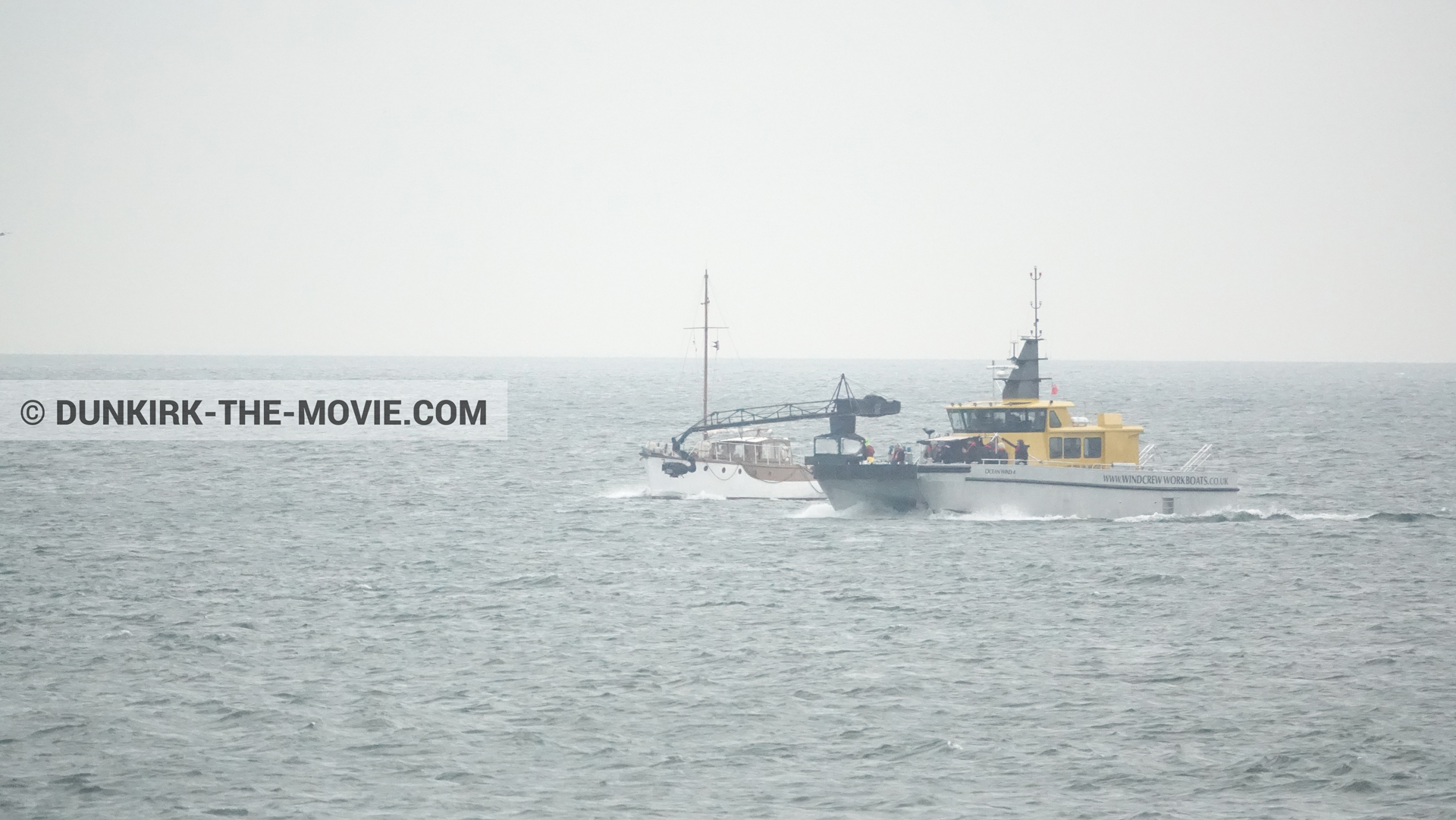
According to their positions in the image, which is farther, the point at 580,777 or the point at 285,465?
the point at 285,465

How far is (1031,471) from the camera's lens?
5925 cm

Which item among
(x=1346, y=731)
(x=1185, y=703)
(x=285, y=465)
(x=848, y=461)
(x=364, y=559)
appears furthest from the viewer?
(x=285, y=465)

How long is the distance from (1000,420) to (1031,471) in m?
2.72

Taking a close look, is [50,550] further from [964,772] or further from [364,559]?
[964,772]

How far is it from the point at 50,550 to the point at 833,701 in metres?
34.5

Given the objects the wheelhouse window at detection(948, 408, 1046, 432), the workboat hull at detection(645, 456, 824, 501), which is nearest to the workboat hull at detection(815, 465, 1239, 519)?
the wheelhouse window at detection(948, 408, 1046, 432)

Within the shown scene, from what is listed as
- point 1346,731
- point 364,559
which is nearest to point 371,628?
point 364,559

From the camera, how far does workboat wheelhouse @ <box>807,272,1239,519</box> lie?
59.4m

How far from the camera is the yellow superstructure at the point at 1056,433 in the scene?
2354 inches

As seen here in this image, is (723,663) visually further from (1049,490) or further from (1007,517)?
(1049,490)

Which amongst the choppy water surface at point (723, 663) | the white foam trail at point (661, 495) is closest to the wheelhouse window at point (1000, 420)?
the choppy water surface at point (723, 663)

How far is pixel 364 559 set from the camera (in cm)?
5300
